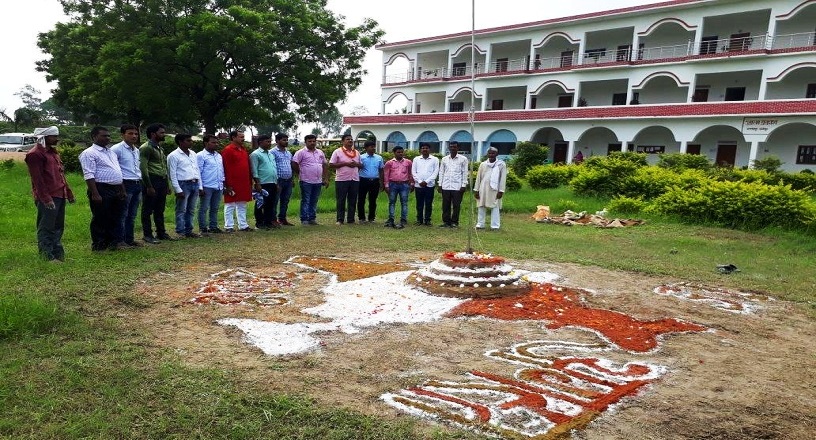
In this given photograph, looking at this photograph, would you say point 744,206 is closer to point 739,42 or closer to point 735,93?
point 735,93

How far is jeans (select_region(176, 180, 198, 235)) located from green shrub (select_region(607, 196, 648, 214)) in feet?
31.1

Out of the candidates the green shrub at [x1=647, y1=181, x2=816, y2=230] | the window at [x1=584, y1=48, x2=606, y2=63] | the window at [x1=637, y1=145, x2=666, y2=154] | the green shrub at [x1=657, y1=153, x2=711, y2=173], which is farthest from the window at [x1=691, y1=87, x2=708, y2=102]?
the green shrub at [x1=647, y1=181, x2=816, y2=230]

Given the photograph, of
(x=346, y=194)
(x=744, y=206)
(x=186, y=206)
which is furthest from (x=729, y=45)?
(x=186, y=206)

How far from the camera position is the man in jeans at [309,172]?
9.34 meters

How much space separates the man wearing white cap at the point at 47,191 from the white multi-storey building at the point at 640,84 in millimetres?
25496

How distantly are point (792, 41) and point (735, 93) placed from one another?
3164 millimetres

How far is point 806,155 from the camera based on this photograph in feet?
79.4

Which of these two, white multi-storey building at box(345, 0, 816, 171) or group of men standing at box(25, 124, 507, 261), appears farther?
white multi-storey building at box(345, 0, 816, 171)

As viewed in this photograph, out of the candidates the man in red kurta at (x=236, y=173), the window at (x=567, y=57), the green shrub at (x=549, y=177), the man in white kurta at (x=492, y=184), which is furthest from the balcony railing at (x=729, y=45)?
the man in red kurta at (x=236, y=173)

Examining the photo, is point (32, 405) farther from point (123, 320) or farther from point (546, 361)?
point (546, 361)

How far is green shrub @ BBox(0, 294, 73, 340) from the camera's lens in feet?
11.5

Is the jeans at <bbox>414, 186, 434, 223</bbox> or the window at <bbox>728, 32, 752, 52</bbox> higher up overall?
the window at <bbox>728, 32, 752, 52</bbox>

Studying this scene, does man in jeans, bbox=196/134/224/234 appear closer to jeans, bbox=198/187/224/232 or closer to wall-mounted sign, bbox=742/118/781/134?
jeans, bbox=198/187/224/232

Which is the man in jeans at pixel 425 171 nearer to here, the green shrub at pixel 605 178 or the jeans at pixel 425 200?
the jeans at pixel 425 200
